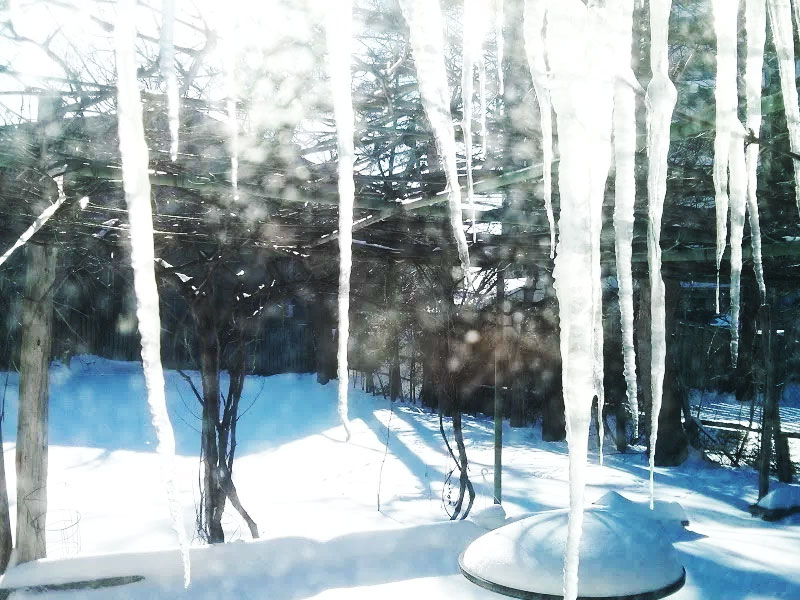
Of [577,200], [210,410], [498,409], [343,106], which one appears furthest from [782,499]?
[343,106]

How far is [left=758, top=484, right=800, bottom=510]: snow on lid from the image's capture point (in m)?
6.53

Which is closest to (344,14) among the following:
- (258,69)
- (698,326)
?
(258,69)

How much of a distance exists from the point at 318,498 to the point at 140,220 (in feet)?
24.7

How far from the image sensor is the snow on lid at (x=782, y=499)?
653 centimetres

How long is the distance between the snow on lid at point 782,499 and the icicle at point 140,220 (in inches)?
295

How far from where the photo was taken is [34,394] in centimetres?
463

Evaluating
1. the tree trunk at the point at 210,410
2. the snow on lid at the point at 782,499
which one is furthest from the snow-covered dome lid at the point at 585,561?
the snow on lid at the point at 782,499

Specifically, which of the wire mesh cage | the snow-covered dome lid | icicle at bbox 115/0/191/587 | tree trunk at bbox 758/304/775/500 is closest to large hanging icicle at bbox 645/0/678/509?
icicle at bbox 115/0/191/587

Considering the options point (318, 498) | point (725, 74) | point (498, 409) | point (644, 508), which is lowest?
point (318, 498)

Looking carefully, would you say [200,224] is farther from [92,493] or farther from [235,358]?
[92,493]

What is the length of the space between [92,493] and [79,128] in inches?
228

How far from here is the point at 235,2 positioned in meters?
0.88

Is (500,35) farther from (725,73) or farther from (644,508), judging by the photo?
(644,508)

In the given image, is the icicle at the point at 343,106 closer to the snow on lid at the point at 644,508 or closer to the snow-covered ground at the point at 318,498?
the snow-covered ground at the point at 318,498
